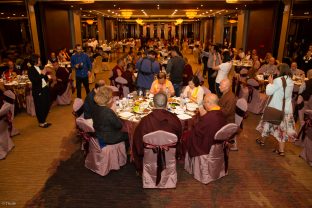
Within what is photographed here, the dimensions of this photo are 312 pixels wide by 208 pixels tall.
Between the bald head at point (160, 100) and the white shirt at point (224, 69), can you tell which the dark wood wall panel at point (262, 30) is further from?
the bald head at point (160, 100)

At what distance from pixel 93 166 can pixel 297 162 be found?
11.3ft

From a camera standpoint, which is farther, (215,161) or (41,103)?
(41,103)

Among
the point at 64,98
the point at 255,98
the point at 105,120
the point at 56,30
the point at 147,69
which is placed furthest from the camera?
the point at 56,30

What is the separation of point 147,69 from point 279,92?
2963 mm

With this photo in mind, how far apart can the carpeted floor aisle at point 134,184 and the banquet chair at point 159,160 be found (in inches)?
5.5

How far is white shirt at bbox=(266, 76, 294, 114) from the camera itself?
14.1 ft

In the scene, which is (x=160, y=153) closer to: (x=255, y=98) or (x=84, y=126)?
(x=84, y=126)

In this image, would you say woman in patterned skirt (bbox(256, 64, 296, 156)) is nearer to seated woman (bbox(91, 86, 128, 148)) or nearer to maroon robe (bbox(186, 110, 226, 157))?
maroon robe (bbox(186, 110, 226, 157))

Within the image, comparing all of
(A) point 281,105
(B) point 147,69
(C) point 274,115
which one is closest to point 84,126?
(B) point 147,69

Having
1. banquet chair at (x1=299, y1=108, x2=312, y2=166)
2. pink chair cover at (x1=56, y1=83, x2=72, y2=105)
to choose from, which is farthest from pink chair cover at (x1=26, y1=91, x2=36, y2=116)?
banquet chair at (x1=299, y1=108, x2=312, y2=166)

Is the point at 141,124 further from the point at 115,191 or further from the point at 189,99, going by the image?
the point at 189,99

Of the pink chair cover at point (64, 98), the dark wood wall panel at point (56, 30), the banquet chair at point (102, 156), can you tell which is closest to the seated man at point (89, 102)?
the banquet chair at point (102, 156)

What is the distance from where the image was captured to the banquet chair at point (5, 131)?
4.42m

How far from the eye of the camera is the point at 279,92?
4.35 m
